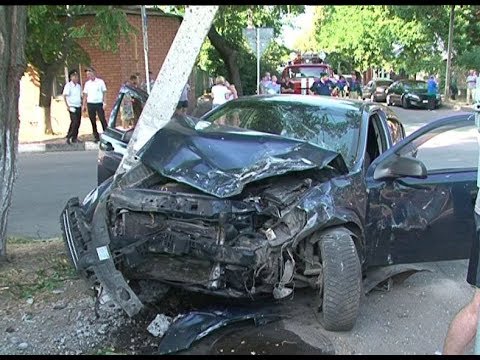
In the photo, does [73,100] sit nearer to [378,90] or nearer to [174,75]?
[174,75]

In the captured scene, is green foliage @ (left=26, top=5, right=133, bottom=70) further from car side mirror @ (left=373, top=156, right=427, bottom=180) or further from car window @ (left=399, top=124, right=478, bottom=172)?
car side mirror @ (left=373, top=156, right=427, bottom=180)

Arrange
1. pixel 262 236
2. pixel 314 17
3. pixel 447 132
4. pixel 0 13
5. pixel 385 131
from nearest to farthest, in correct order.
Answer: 1. pixel 262 236
2. pixel 0 13
3. pixel 447 132
4. pixel 385 131
5. pixel 314 17

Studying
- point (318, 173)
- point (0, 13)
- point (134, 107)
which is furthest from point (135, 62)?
point (318, 173)

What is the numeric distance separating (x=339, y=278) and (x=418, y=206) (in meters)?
1.11

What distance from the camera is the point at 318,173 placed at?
392 cm

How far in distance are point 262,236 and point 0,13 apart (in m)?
2.74

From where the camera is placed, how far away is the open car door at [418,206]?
13.9 ft

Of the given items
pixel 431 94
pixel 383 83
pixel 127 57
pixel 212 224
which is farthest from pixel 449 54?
pixel 212 224

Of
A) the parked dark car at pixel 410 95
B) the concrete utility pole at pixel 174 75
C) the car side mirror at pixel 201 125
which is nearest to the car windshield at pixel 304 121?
the car side mirror at pixel 201 125

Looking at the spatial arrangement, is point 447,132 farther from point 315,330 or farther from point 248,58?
point 248,58

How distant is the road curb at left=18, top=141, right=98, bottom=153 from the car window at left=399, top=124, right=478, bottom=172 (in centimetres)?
1046

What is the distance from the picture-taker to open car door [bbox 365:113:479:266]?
4.24 m

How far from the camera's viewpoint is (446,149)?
16.0 ft

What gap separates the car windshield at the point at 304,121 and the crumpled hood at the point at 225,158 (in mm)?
489
